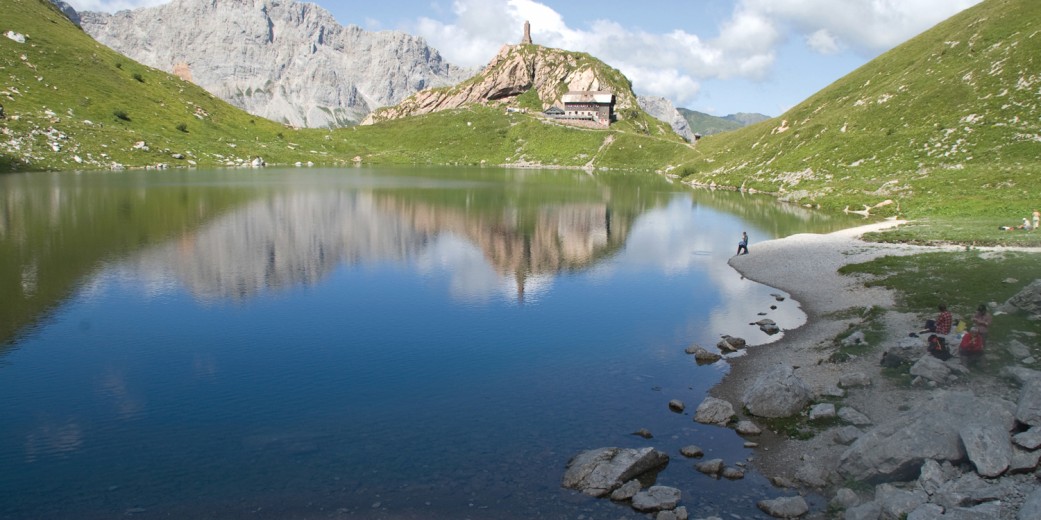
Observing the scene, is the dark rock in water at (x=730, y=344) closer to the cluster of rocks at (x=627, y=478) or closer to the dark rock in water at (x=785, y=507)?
the cluster of rocks at (x=627, y=478)

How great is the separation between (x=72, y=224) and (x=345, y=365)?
5967 centimetres

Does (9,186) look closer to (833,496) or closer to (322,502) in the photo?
(322,502)

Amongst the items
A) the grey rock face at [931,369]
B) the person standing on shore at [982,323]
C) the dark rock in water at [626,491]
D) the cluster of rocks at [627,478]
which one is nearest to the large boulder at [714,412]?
the cluster of rocks at [627,478]

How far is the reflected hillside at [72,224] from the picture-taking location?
155 feet

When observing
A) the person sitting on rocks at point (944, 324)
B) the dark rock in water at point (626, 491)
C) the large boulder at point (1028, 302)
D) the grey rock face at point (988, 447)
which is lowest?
the dark rock in water at point (626, 491)

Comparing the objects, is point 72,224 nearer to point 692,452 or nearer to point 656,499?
point 692,452

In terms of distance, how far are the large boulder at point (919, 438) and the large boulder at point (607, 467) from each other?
262 inches

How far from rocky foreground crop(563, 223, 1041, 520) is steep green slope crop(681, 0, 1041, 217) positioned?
56.4 m

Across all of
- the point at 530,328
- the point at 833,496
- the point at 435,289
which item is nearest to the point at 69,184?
the point at 435,289

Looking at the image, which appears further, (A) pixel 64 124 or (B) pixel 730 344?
(A) pixel 64 124

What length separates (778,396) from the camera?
2812 cm

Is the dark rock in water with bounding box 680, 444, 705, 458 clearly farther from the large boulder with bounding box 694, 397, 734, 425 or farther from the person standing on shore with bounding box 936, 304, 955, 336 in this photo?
the person standing on shore with bounding box 936, 304, 955, 336

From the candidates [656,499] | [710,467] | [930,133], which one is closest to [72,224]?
[656,499]

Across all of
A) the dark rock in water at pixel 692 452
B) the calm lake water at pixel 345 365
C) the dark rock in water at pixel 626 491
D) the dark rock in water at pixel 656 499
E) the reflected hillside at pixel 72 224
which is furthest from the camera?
the reflected hillside at pixel 72 224
